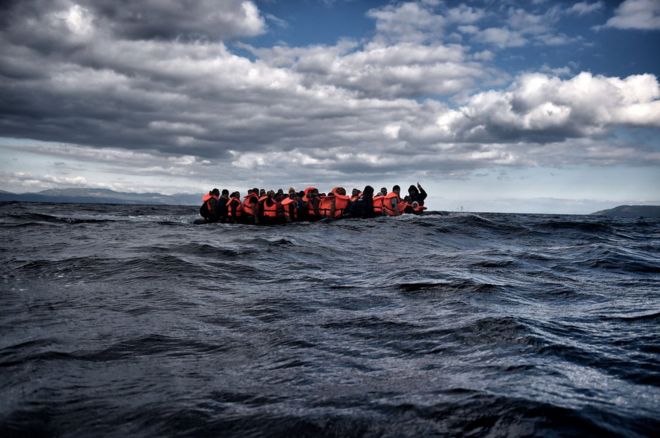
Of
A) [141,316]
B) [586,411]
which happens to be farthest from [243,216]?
[586,411]

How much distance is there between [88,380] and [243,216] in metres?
19.6

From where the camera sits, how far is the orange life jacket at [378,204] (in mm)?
23625

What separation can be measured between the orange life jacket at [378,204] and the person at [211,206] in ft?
26.3

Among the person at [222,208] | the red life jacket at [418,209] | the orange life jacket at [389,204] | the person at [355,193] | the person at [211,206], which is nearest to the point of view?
the person at [222,208]

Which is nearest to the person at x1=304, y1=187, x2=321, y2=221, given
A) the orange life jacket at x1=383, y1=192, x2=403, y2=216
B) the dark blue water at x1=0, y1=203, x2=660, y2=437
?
the orange life jacket at x1=383, y1=192, x2=403, y2=216

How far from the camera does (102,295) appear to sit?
22.7 ft

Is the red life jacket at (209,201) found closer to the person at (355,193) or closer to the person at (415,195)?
the person at (355,193)

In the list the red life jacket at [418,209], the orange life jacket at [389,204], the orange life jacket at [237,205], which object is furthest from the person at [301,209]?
the red life jacket at [418,209]

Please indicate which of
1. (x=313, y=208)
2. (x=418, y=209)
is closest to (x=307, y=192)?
(x=313, y=208)

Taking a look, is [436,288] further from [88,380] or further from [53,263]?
[53,263]

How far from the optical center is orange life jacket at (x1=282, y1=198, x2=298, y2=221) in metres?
23.0

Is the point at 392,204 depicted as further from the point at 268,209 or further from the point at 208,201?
the point at 208,201

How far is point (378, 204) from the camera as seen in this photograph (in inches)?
934

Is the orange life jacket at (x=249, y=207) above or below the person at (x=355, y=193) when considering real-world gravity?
below
